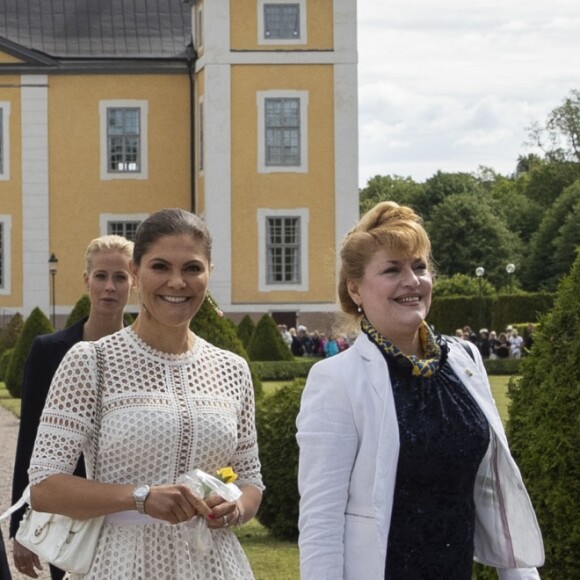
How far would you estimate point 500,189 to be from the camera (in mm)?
70688

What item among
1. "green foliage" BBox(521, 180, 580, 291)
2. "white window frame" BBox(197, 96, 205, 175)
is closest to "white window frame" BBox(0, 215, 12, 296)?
"white window frame" BBox(197, 96, 205, 175)

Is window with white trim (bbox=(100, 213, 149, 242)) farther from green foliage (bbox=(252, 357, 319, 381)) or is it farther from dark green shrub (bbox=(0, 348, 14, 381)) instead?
green foliage (bbox=(252, 357, 319, 381))

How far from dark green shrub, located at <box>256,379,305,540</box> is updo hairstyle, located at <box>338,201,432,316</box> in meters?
5.04

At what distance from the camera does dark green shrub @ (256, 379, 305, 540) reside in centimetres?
822

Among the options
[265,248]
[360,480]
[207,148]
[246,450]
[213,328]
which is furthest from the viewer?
[265,248]

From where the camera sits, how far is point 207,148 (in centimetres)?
3253

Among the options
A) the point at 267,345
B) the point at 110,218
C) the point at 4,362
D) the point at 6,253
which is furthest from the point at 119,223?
the point at 4,362

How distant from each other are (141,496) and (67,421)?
231 millimetres

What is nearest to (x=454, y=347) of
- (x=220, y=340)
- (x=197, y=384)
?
(x=197, y=384)

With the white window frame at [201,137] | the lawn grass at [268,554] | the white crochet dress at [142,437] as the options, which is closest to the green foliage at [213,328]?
the lawn grass at [268,554]

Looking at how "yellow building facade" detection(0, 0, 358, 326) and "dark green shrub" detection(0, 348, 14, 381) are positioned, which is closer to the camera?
"dark green shrub" detection(0, 348, 14, 381)

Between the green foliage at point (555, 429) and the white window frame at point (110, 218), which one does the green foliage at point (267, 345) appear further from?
the green foliage at point (555, 429)

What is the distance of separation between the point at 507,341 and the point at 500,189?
39507mm

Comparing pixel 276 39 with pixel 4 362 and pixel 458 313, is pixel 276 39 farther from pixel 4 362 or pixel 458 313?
pixel 4 362
